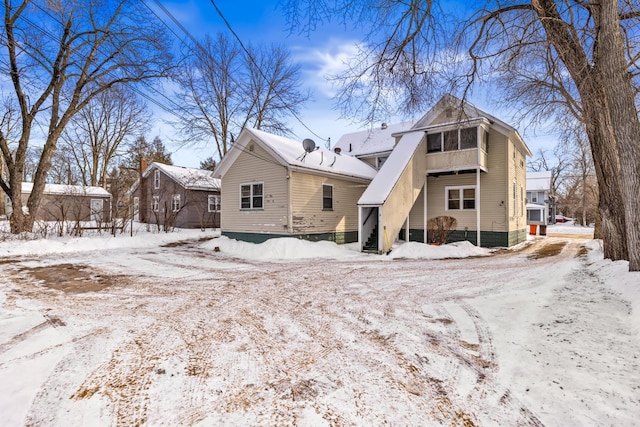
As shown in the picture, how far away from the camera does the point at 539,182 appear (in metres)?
40.3

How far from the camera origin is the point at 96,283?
259 inches

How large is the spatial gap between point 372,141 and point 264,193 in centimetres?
1024

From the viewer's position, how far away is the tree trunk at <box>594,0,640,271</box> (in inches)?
207

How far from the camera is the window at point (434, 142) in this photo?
47.9 ft

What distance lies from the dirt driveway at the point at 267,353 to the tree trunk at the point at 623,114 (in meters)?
2.18

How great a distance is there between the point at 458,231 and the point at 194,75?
65.3ft

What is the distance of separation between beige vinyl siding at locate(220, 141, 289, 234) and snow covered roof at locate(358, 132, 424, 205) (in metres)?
3.35

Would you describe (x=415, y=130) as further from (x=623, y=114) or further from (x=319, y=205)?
(x=623, y=114)

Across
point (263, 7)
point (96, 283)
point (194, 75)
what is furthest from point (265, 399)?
point (194, 75)

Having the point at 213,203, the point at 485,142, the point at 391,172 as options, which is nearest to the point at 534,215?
the point at 485,142

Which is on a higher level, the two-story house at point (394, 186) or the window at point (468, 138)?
the window at point (468, 138)

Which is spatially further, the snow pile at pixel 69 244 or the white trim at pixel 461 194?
the white trim at pixel 461 194

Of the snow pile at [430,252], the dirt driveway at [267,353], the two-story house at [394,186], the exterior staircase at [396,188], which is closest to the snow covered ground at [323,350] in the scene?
the dirt driveway at [267,353]

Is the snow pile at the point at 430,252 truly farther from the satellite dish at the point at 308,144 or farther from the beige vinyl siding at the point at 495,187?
the satellite dish at the point at 308,144
